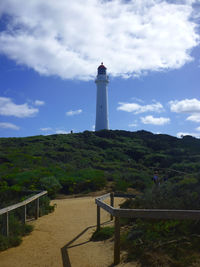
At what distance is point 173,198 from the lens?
7.12m

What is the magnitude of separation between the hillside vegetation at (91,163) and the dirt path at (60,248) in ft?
9.58

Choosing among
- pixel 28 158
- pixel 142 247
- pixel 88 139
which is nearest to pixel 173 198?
pixel 142 247

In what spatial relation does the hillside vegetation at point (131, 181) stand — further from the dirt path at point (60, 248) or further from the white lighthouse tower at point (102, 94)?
the white lighthouse tower at point (102, 94)

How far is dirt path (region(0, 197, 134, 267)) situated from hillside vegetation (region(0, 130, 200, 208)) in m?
2.92

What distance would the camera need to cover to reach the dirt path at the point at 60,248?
17.5 ft

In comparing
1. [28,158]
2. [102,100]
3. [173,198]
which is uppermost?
[102,100]

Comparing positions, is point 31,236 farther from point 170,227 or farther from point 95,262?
point 170,227

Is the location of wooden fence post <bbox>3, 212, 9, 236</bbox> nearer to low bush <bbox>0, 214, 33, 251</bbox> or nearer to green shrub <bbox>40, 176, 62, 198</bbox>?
low bush <bbox>0, 214, 33, 251</bbox>

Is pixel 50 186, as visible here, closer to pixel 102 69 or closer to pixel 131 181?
pixel 131 181

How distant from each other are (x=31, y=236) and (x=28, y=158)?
708 inches

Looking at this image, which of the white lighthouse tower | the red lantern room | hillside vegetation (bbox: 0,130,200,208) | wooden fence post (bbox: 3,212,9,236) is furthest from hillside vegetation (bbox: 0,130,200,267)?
the red lantern room

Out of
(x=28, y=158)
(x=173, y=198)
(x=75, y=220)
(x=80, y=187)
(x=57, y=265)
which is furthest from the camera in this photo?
(x=28, y=158)

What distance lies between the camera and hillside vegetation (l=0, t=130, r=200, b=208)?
1556 centimetres

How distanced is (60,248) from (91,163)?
65.8 feet
